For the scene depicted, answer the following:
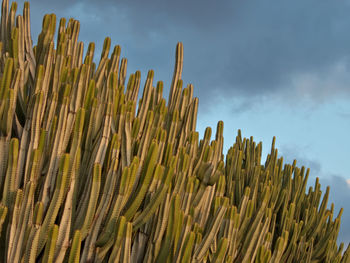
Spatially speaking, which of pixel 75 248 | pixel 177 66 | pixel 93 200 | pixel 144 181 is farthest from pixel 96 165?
pixel 177 66

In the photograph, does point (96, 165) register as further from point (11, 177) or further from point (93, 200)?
point (11, 177)

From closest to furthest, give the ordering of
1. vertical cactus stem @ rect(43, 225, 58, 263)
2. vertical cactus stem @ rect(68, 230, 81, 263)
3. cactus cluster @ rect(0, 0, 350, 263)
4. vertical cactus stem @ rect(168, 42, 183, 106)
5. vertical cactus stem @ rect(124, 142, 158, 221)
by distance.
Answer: vertical cactus stem @ rect(43, 225, 58, 263) → vertical cactus stem @ rect(68, 230, 81, 263) → cactus cluster @ rect(0, 0, 350, 263) → vertical cactus stem @ rect(124, 142, 158, 221) → vertical cactus stem @ rect(168, 42, 183, 106)

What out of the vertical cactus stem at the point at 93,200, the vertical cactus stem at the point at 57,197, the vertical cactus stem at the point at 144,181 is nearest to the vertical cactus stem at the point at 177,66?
the vertical cactus stem at the point at 144,181

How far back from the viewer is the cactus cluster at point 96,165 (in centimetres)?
344

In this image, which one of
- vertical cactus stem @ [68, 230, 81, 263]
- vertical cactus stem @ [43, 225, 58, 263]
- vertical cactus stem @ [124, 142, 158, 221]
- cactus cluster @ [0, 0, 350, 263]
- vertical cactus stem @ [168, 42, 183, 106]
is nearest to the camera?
vertical cactus stem @ [43, 225, 58, 263]

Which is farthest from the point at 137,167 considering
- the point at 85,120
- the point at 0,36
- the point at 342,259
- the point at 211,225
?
the point at 342,259

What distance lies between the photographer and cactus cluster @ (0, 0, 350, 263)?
11.3ft

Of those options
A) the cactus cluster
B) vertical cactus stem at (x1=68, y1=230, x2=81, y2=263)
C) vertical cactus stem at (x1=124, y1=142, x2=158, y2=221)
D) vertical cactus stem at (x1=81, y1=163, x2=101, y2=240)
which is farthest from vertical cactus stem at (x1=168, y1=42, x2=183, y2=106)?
vertical cactus stem at (x1=68, y1=230, x2=81, y2=263)

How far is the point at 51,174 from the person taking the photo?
11.7 ft

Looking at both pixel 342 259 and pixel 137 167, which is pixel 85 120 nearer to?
pixel 137 167

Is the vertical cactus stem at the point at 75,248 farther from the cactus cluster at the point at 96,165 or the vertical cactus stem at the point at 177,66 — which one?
the vertical cactus stem at the point at 177,66

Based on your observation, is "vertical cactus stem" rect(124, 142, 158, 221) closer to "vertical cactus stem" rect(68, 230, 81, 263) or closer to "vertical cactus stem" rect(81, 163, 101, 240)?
"vertical cactus stem" rect(81, 163, 101, 240)

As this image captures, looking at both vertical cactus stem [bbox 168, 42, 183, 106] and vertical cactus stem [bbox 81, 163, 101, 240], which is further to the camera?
vertical cactus stem [bbox 168, 42, 183, 106]

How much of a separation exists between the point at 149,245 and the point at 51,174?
1053mm
